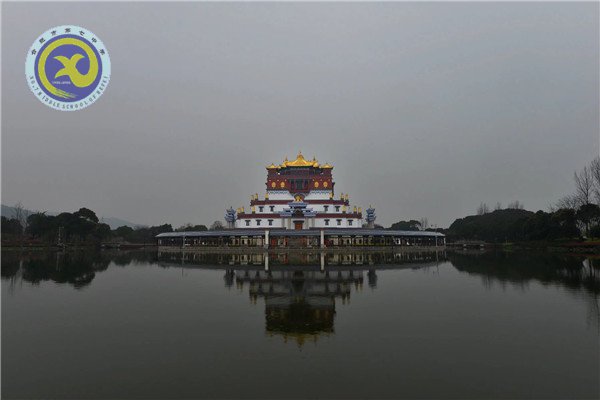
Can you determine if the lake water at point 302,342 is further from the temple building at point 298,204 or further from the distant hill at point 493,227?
the distant hill at point 493,227

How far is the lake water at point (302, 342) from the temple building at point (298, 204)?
3186 cm

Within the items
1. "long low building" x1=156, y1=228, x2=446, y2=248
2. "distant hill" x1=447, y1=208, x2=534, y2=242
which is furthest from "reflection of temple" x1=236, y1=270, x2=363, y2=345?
"distant hill" x1=447, y1=208, x2=534, y2=242

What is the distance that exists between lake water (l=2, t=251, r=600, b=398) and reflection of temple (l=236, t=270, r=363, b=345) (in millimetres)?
86

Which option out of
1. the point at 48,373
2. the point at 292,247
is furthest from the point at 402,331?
the point at 292,247

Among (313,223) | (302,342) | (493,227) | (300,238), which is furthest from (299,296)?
(493,227)

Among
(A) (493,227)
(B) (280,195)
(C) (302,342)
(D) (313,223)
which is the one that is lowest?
(C) (302,342)

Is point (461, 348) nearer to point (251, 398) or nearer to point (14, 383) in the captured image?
point (251, 398)

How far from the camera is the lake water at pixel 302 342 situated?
6.18 meters

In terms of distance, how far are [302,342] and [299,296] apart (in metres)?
5.83

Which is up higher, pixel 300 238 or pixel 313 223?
pixel 313 223

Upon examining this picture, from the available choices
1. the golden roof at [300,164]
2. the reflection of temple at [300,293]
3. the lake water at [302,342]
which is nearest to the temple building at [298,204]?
the golden roof at [300,164]

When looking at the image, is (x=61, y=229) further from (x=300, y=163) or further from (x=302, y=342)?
(x=302, y=342)

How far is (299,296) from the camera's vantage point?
14320 millimetres

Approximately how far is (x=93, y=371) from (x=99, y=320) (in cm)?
427
